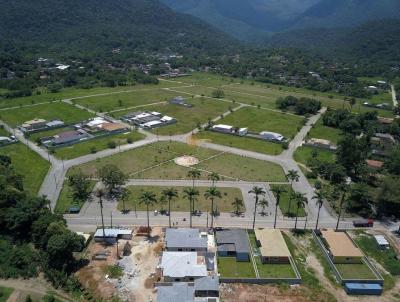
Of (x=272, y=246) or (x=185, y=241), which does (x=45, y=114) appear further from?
(x=272, y=246)

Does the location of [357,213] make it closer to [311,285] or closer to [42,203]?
[311,285]

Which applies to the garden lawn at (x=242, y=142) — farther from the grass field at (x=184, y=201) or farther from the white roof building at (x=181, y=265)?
the white roof building at (x=181, y=265)

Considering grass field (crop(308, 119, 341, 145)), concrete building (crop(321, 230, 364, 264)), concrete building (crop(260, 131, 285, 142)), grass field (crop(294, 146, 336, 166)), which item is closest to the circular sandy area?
grass field (crop(294, 146, 336, 166))

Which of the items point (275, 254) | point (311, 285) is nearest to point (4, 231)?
point (275, 254)

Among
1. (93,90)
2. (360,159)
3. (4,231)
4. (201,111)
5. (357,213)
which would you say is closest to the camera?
(4,231)

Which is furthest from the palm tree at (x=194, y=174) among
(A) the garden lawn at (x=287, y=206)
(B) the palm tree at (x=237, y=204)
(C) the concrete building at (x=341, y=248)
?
(C) the concrete building at (x=341, y=248)

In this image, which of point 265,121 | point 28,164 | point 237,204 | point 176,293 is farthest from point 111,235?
point 265,121
